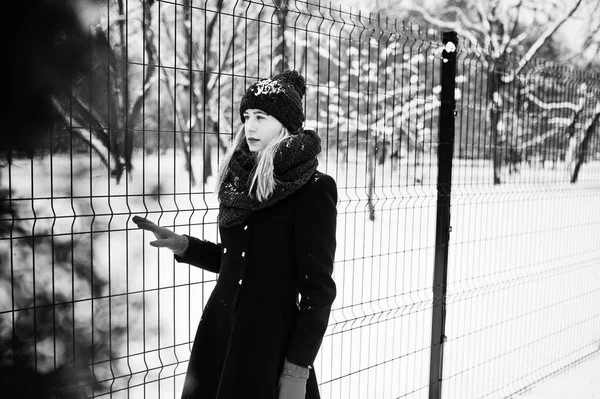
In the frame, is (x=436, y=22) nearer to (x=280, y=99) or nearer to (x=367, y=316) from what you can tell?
(x=367, y=316)

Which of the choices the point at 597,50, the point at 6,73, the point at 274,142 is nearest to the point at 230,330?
the point at 274,142

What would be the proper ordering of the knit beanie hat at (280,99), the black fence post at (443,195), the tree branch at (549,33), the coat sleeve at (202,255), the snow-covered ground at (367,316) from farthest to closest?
1. the tree branch at (549,33)
2. the snow-covered ground at (367,316)
3. the black fence post at (443,195)
4. the coat sleeve at (202,255)
5. the knit beanie hat at (280,99)

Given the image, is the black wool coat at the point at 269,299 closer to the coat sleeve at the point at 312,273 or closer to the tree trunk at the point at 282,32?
the coat sleeve at the point at 312,273

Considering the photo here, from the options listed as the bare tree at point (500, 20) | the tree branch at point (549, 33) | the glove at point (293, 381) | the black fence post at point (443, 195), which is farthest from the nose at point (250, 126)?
the bare tree at point (500, 20)

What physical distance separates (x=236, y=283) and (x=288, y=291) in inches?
7.6

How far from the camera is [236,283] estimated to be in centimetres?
192

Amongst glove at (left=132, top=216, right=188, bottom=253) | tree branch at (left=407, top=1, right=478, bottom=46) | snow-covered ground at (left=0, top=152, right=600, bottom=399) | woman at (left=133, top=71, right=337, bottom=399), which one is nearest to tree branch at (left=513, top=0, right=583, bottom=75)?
tree branch at (left=407, top=1, right=478, bottom=46)

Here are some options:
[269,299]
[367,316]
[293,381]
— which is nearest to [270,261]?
[269,299]

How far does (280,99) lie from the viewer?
1870 mm

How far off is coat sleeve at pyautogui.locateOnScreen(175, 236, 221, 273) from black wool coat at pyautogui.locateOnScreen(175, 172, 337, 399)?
0.16 m

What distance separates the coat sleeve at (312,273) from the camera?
5.81ft

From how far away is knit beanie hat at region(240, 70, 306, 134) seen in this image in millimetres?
1870

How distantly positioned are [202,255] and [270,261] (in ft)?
1.20

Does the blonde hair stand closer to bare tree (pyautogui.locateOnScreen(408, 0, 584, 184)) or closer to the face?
the face
